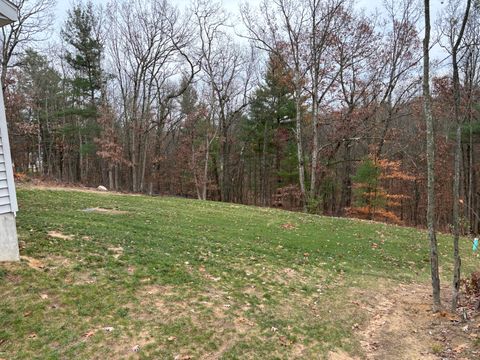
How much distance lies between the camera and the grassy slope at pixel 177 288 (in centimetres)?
410

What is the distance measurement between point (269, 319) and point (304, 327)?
0.52 meters

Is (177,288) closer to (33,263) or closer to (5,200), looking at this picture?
(33,263)

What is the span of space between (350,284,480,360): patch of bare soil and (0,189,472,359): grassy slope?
0.29 metres

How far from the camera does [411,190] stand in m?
28.5

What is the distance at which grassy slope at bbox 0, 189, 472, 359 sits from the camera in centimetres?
410

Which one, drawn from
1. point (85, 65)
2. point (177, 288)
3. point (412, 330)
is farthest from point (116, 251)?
point (85, 65)

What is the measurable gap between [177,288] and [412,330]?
11.9 feet

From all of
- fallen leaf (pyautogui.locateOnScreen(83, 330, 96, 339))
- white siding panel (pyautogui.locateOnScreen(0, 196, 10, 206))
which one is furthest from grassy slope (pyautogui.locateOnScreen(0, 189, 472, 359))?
white siding panel (pyautogui.locateOnScreen(0, 196, 10, 206))

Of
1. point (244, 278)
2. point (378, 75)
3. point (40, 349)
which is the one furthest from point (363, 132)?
point (40, 349)

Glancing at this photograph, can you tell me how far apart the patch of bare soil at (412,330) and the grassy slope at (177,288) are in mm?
Answer: 293

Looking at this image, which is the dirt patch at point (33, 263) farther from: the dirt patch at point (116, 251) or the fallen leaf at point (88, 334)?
the fallen leaf at point (88, 334)

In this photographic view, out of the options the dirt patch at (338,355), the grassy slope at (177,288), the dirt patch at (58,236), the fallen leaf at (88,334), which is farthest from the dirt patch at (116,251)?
the dirt patch at (338,355)

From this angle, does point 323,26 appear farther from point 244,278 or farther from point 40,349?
point 40,349

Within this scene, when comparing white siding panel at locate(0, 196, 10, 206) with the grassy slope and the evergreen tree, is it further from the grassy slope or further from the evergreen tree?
the evergreen tree
